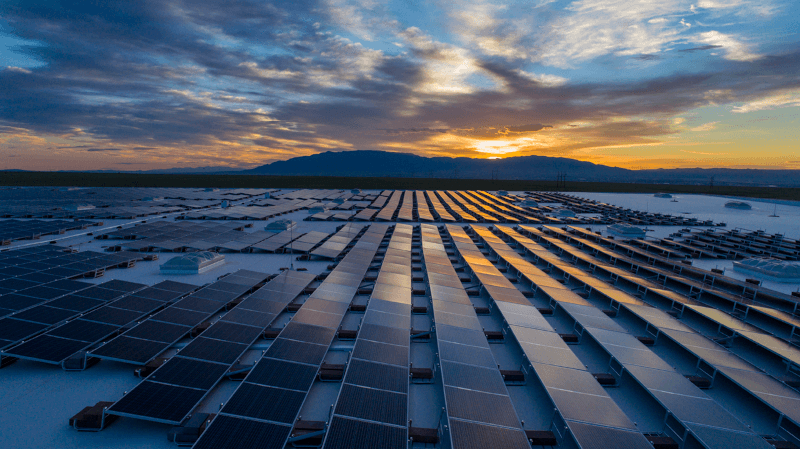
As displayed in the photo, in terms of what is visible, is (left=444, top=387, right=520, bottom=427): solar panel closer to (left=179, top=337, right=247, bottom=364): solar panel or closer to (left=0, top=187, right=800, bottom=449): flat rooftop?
(left=0, top=187, right=800, bottom=449): flat rooftop

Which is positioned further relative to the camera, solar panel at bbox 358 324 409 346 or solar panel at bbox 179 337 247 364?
solar panel at bbox 358 324 409 346

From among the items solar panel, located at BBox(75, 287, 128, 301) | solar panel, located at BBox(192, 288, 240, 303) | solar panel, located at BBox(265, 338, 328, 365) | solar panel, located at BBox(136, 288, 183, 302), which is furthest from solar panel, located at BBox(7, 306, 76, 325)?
solar panel, located at BBox(265, 338, 328, 365)

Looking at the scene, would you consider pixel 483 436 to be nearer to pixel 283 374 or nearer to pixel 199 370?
pixel 283 374

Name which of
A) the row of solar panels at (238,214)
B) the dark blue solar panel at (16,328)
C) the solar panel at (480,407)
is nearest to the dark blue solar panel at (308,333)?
the solar panel at (480,407)

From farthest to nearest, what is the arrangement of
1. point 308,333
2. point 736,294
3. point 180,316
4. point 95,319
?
point 736,294
point 180,316
point 95,319
point 308,333

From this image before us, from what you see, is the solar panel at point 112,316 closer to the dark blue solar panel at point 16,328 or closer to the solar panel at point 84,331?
the solar panel at point 84,331

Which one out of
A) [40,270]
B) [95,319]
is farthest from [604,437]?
[40,270]

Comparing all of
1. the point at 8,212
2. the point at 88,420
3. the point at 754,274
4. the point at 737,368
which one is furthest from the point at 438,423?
the point at 8,212
